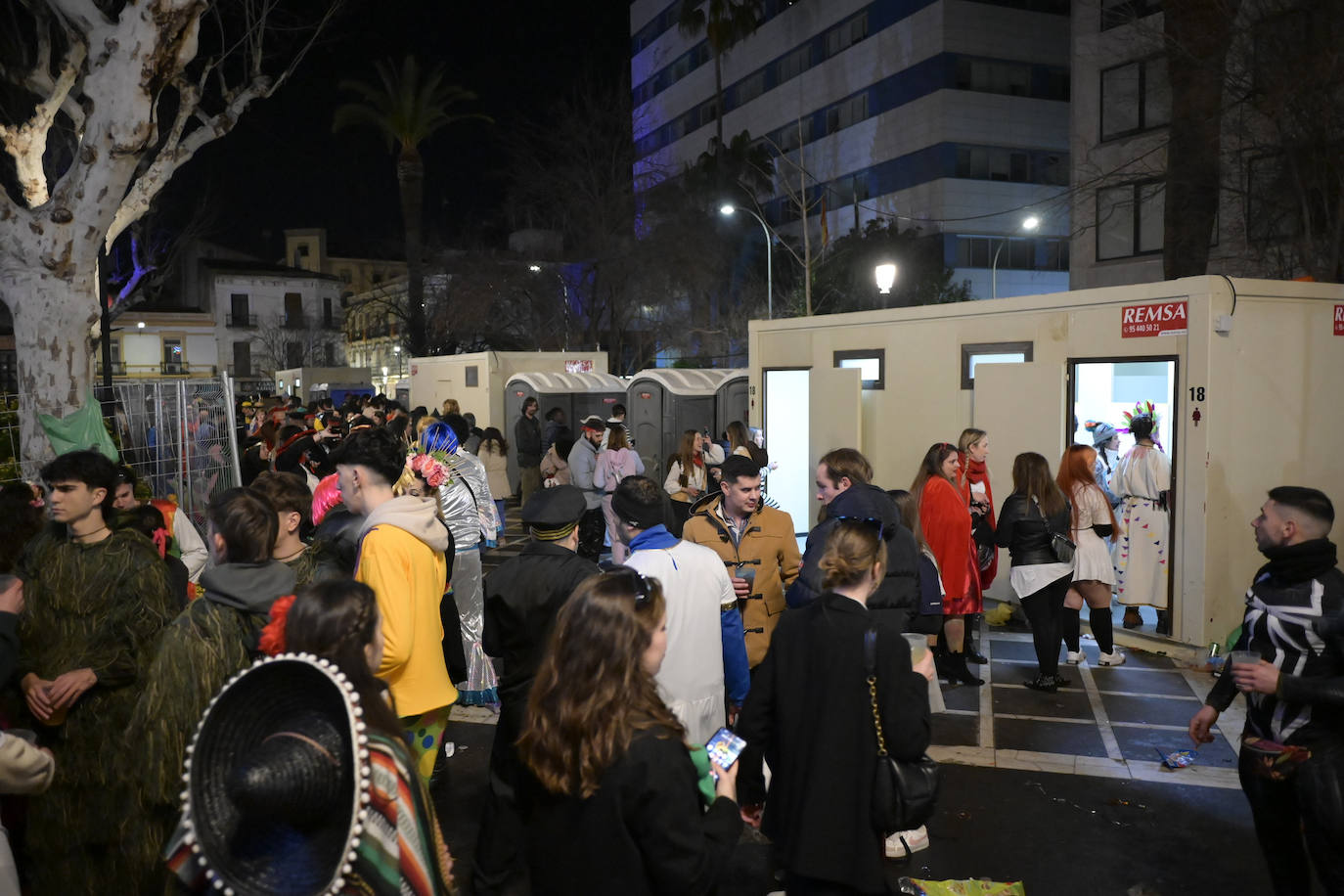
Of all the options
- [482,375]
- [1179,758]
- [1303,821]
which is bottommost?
[1179,758]

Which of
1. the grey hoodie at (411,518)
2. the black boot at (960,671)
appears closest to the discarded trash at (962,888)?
the grey hoodie at (411,518)

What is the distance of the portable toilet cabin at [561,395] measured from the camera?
63.8 ft

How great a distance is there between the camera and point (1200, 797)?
5.70 meters

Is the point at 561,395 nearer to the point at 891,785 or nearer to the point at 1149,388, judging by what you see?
the point at 1149,388

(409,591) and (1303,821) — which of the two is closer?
(1303,821)

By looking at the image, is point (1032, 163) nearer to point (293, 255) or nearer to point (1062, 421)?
point (1062, 421)

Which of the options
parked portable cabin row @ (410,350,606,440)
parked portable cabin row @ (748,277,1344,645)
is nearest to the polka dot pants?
parked portable cabin row @ (748,277,1344,645)

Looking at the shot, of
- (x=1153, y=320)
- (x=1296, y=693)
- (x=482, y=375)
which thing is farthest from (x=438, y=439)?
(x=482, y=375)

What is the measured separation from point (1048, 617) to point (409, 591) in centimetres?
532

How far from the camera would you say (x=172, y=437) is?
39.7 ft

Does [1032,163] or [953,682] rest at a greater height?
[1032,163]

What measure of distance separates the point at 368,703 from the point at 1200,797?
525 cm

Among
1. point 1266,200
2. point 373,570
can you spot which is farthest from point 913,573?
point 1266,200

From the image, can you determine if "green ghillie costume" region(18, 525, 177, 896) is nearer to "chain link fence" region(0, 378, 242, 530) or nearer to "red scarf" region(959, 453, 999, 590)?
"red scarf" region(959, 453, 999, 590)
